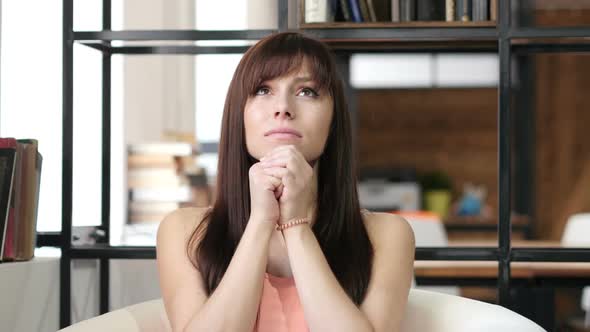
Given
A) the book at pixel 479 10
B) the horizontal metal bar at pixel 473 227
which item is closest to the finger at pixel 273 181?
the book at pixel 479 10

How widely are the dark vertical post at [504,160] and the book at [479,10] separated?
1.9 inches

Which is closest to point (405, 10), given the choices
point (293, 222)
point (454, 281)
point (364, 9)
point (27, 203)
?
point (364, 9)

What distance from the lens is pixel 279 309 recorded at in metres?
1.81

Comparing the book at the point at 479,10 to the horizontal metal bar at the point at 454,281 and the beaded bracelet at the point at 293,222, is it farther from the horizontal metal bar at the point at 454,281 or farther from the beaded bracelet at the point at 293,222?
the horizontal metal bar at the point at 454,281

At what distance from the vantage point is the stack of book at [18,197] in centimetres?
211

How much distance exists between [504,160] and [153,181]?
1.29 m

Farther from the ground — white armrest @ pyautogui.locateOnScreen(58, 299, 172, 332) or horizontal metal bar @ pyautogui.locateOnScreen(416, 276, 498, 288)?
white armrest @ pyautogui.locateOnScreen(58, 299, 172, 332)

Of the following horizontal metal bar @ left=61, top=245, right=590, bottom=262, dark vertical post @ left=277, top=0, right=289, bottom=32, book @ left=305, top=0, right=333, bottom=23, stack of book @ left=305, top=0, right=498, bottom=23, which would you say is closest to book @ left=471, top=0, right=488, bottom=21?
stack of book @ left=305, top=0, right=498, bottom=23

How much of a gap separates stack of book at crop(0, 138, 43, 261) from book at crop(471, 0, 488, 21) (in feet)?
4.02

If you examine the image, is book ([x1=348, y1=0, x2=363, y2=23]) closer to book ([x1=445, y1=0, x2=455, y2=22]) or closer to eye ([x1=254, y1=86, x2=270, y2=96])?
book ([x1=445, y1=0, x2=455, y2=22])

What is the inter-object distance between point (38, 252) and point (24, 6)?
3.30ft

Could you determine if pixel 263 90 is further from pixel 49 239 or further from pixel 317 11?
pixel 49 239

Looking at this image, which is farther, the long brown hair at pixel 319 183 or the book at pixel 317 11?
the book at pixel 317 11

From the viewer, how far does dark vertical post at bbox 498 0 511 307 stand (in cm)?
225
